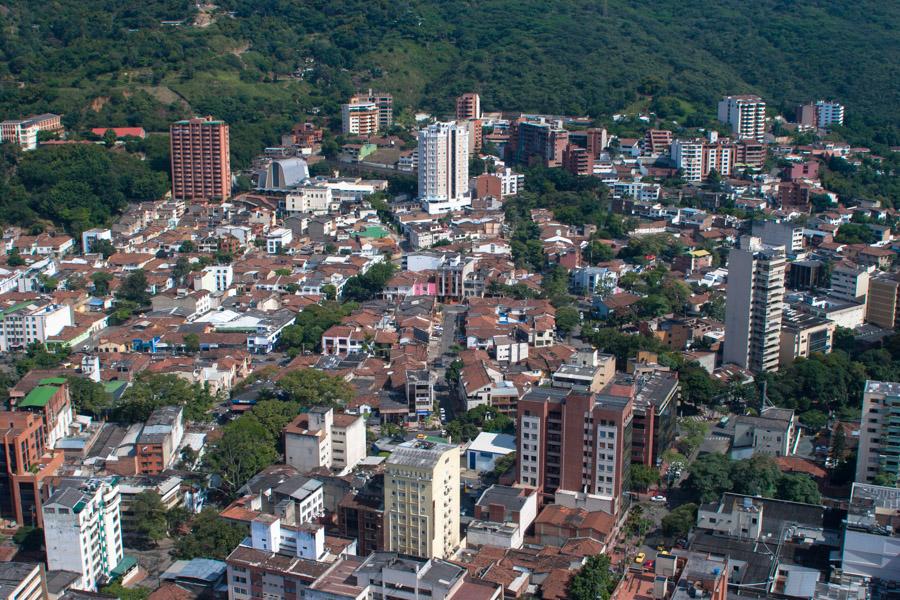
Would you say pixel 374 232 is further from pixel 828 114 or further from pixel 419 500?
pixel 828 114

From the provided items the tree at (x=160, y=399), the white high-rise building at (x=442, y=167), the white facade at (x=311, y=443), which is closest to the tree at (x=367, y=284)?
the white high-rise building at (x=442, y=167)

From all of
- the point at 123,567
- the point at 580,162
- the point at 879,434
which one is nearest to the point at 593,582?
the point at 879,434

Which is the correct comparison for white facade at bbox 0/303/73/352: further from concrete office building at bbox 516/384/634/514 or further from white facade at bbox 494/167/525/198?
white facade at bbox 494/167/525/198

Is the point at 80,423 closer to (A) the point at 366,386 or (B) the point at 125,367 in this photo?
(B) the point at 125,367

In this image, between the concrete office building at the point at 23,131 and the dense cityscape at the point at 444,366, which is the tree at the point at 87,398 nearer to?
the dense cityscape at the point at 444,366

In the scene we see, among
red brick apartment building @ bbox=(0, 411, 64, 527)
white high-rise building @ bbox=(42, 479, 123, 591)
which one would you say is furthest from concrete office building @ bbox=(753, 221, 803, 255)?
white high-rise building @ bbox=(42, 479, 123, 591)
